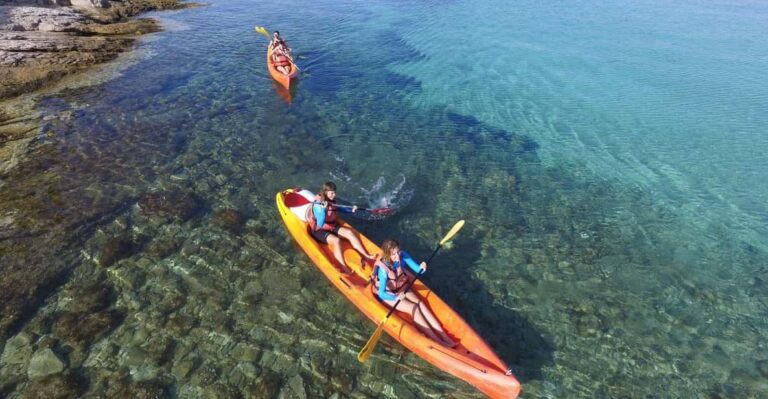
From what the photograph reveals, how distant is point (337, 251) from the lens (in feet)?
28.1

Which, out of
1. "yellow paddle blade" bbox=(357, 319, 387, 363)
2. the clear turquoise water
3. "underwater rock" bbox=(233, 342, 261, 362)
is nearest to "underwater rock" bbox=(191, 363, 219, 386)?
the clear turquoise water

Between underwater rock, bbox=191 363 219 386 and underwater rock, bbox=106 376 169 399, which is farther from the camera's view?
underwater rock, bbox=191 363 219 386

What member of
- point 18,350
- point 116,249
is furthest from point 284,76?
point 18,350

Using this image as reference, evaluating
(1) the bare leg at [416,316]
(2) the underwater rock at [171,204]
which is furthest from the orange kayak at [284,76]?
Answer: (1) the bare leg at [416,316]

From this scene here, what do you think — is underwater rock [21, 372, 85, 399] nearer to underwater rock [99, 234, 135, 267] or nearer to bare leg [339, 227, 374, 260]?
underwater rock [99, 234, 135, 267]

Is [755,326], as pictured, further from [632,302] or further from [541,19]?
[541,19]

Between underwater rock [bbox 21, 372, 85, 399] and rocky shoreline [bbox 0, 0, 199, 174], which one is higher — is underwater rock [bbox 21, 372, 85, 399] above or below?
below

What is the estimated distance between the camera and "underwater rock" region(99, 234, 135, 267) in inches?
333

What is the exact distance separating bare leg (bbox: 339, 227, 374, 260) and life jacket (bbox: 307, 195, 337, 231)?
26 centimetres

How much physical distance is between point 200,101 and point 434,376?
1375cm

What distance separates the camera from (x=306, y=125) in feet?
47.5

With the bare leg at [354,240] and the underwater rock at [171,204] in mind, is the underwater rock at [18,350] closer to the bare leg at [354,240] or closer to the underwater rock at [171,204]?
the underwater rock at [171,204]

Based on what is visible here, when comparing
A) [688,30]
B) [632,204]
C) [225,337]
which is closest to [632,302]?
Result: [632,204]

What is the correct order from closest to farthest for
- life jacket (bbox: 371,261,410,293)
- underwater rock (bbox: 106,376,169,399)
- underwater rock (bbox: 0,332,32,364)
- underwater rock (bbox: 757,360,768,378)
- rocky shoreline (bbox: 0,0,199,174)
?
underwater rock (bbox: 106,376,169,399) < underwater rock (bbox: 0,332,32,364) < underwater rock (bbox: 757,360,768,378) < life jacket (bbox: 371,261,410,293) < rocky shoreline (bbox: 0,0,199,174)
